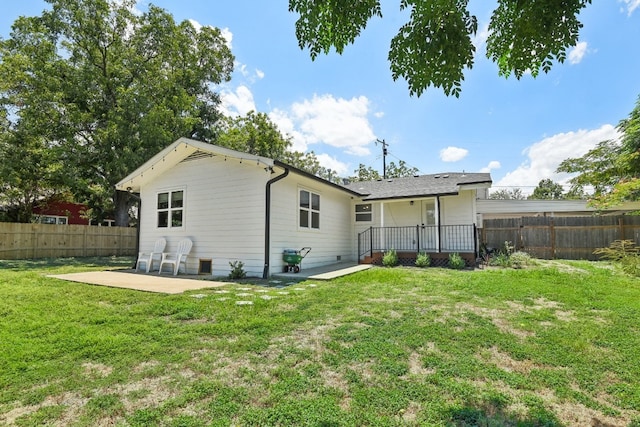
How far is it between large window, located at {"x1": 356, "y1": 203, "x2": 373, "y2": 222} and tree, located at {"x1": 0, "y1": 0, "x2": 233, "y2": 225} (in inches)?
424

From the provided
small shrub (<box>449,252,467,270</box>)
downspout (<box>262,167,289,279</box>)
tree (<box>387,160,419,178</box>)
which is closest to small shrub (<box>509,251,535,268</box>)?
small shrub (<box>449,252,467,270</box>)

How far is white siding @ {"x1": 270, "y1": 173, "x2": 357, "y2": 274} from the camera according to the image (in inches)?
342

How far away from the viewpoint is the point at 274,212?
8562mm

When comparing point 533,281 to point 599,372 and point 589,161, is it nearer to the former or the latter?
point 599,372

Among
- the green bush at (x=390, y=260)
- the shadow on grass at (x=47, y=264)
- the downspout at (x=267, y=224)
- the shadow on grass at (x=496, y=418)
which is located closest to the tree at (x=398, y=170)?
the green bush at (x=390, y=260)

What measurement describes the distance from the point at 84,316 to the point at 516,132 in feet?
57.5

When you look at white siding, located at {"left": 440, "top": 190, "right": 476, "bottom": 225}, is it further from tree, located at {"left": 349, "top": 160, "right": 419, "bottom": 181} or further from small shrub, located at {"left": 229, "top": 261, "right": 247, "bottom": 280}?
tree, located at {"left": 349, "top": 160, "right": 419, "bottom": 181}

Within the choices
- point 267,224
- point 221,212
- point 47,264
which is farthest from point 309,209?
point 47,264

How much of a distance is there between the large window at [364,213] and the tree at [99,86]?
10.8 metres

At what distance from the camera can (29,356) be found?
2.89 metres

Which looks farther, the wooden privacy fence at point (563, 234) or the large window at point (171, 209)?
the wooden privacy fence at point (563, 234)

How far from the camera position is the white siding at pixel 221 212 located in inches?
333

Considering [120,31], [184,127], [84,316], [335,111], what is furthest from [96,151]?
[84,316]

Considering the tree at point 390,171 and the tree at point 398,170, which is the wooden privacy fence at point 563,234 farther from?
the tree at point 398,170
